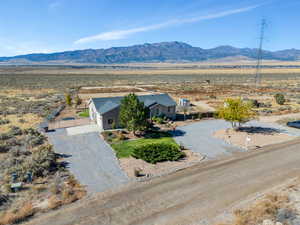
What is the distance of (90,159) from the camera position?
21750 mm

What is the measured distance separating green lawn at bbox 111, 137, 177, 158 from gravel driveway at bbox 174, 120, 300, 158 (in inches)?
67.8

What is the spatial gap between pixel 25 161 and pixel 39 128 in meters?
11.7

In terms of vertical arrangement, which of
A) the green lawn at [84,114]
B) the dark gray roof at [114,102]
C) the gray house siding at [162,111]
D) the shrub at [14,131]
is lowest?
the green lawn at [84,114]

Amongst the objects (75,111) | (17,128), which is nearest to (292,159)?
(17,128)

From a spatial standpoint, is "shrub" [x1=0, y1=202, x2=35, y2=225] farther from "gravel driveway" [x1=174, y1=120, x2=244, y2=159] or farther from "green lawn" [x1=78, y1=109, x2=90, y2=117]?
"green lawn" [x1=78, y1=109, x2=90, y2=117]

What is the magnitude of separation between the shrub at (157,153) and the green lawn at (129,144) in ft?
3.64

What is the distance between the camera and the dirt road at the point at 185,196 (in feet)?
42.7

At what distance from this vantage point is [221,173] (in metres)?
18.4

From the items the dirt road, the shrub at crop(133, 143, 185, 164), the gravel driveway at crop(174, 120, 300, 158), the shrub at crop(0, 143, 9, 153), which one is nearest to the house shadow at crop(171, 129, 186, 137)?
the gravel driveway at crop(174, 120, 300, 158)

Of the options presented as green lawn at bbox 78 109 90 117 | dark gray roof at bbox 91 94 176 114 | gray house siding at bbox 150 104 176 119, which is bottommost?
green lawn at bbox 78 109 90 117

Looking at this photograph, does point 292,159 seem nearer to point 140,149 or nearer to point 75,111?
point 140,149

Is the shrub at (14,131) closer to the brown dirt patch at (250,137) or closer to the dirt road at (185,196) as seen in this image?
the dirt road at (185,196)

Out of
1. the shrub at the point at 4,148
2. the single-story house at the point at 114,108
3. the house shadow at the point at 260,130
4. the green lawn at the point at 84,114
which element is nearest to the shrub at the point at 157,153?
the single-story house at the point at 114,108

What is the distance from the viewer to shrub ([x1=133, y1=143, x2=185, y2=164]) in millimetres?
21359
